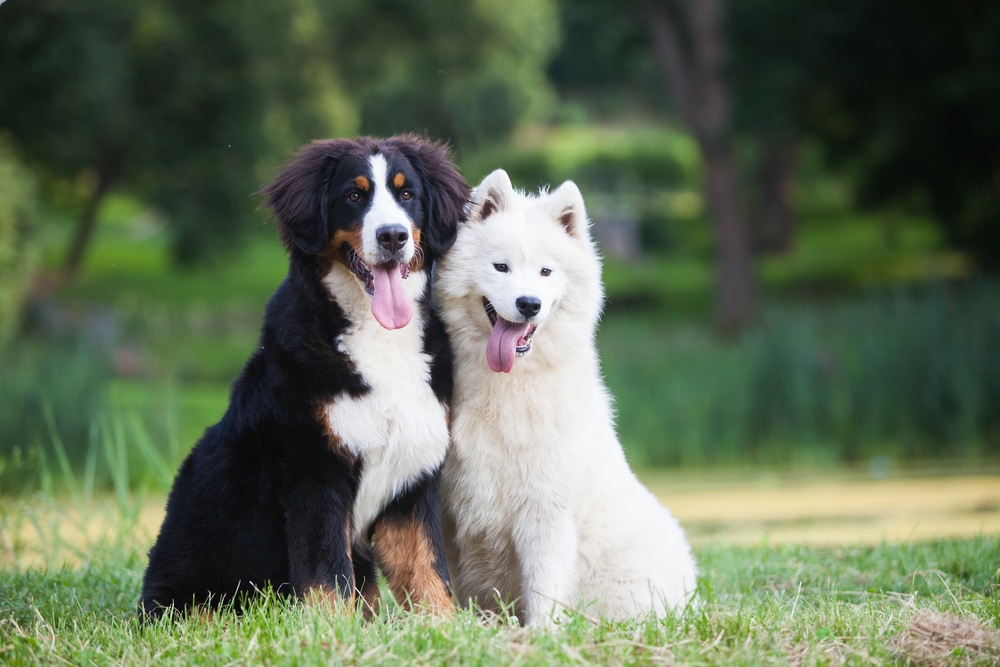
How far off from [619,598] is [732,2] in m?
15.0

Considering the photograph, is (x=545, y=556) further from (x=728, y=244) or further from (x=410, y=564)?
(x=728, y=244)

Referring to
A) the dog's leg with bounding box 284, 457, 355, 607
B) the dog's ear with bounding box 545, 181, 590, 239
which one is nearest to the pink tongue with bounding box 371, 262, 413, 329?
the dog's leg with bounding box 284, 457, 355, 607

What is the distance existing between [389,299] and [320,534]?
36.8 inches

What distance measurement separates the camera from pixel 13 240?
45.6 feet

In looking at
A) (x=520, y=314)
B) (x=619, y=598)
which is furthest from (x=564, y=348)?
(x=619, y=598)

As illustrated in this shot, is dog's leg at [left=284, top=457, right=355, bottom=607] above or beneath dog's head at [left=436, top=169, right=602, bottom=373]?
beneath

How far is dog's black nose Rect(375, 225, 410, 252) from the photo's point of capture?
4117 mm

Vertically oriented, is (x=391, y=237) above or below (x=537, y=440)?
above

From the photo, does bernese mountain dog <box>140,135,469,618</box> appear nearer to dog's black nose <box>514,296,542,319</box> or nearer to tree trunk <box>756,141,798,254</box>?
dog's black nose <box>514,296,542,319</box>

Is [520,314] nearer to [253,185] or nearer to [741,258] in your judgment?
[741,258]

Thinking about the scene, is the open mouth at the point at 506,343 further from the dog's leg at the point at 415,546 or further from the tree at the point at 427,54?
the tree at the point at 427,54

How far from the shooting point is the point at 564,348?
4750mm

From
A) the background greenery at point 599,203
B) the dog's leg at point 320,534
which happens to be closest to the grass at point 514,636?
the dog's leg at point 320,534

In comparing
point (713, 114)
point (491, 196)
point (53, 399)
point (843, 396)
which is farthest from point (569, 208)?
point (713, 114)
